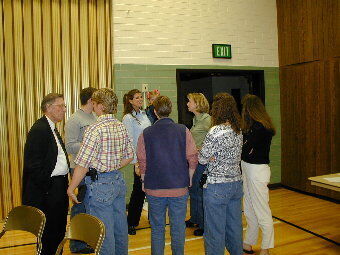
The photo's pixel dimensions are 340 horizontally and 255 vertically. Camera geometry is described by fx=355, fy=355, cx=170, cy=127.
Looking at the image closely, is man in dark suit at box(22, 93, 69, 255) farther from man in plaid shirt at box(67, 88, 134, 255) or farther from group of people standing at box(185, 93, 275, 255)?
group of people standing at box(185, 93, 275, 255)

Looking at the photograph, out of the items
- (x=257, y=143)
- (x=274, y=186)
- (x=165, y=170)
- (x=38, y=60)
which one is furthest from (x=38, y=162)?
(x=274, y=186)

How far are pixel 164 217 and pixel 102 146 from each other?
0.79 meters

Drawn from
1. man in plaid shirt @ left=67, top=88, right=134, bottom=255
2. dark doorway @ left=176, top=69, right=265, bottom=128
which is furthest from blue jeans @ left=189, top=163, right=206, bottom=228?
dark doorway @ left=176, top=69, right=265, bottom=128

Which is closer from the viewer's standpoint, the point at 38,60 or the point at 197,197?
the point at 197,197

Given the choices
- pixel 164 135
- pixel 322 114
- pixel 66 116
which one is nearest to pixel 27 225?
pixel 164 135

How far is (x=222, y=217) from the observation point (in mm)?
2844

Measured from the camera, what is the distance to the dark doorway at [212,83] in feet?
19.4

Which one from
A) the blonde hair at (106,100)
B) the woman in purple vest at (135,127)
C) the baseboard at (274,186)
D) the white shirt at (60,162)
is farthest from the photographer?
the baseboard at (274,186)

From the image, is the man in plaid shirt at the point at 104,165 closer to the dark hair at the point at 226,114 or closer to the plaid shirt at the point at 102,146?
the plaid shirt at the point at 102,146

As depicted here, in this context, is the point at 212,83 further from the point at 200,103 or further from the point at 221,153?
the point at 221,153

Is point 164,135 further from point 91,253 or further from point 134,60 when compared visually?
point 134,60

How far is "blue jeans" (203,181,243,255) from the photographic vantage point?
111 inches

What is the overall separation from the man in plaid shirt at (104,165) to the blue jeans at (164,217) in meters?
0.28

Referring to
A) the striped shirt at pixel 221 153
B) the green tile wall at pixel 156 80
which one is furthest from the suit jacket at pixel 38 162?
the green tile wall at pixel 156 80
